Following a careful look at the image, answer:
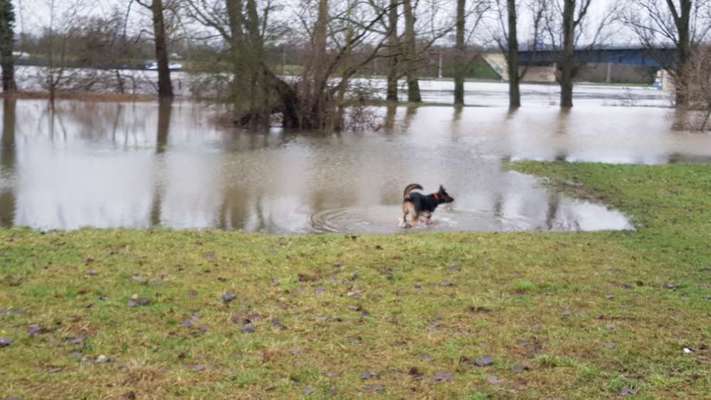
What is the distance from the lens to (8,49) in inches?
1431

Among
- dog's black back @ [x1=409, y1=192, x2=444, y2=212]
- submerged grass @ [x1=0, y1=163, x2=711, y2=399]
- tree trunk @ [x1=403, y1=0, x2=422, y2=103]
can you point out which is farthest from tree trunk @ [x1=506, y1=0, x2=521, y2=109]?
submerged grass @ [x1=0, y1=163, x2=711, y2=399]

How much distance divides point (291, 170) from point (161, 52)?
22764mm

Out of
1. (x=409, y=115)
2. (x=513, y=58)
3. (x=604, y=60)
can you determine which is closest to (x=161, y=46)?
(x=409, y=115)

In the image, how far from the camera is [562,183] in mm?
14867

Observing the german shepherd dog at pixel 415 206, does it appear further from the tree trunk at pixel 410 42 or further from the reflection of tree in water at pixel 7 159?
the tree trunk at pixel 410 42

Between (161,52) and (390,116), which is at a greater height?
(161,52)

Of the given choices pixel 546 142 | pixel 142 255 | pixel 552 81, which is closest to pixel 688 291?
pixel 142 255

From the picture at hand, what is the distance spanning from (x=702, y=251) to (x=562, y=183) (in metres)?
6.39

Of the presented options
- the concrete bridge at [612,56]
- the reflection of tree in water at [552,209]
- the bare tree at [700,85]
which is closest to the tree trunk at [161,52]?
the bare tree at [700,85]

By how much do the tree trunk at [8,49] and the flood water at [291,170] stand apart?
747cm

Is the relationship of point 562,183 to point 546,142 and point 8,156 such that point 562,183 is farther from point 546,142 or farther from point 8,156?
point 8,156

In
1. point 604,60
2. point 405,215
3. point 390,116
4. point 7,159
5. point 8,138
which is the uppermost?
point 604,60

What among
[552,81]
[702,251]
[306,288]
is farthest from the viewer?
[552,81]

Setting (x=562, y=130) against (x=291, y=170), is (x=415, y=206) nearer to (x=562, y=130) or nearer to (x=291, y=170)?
(x=291, y=170)
